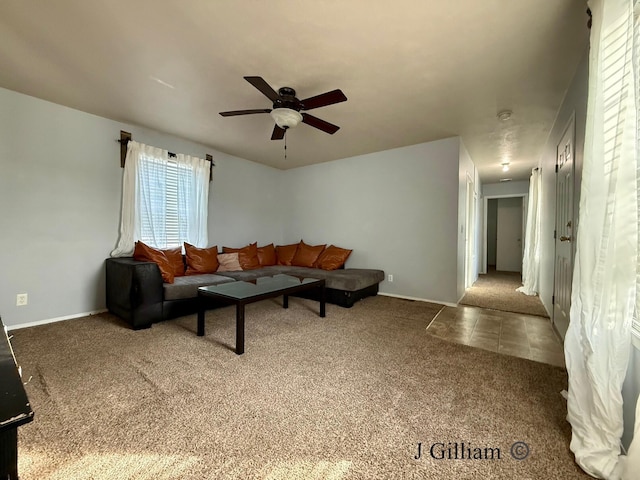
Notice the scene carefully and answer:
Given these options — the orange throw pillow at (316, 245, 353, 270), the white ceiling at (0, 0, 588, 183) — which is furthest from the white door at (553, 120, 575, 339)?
the orange throw pillow at (316, 245, 353, 270)

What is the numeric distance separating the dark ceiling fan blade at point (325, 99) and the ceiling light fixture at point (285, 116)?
0.11 metres

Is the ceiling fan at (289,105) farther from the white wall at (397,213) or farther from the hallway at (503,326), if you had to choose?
the hallway at (503,326)

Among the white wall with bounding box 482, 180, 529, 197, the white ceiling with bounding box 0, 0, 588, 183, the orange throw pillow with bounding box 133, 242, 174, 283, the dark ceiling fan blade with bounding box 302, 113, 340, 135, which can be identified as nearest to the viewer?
the white ceiling with bounding box 0, 0, 588, 183

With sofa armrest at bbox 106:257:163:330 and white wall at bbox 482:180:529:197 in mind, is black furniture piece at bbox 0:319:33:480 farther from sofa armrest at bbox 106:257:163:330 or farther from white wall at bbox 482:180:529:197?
white wall at bbox 482:180:529:197

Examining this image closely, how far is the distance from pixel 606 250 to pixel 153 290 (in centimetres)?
355

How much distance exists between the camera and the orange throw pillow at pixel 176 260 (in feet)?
11.8

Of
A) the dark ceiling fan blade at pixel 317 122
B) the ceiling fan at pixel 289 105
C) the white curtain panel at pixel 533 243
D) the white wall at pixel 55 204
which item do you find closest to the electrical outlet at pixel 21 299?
the white wall at pixel 55 204

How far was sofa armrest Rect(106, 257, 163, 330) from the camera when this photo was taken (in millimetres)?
2768

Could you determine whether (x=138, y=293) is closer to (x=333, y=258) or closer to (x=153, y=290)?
(x=153, y=290)

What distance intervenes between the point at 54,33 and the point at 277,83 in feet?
5.37

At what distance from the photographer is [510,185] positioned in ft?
23.2

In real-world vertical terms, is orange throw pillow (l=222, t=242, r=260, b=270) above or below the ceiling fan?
below

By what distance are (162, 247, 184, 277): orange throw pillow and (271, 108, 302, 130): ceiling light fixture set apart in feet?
7.80

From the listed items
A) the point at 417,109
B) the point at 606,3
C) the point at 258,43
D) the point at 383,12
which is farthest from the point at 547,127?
the point at 258,43
